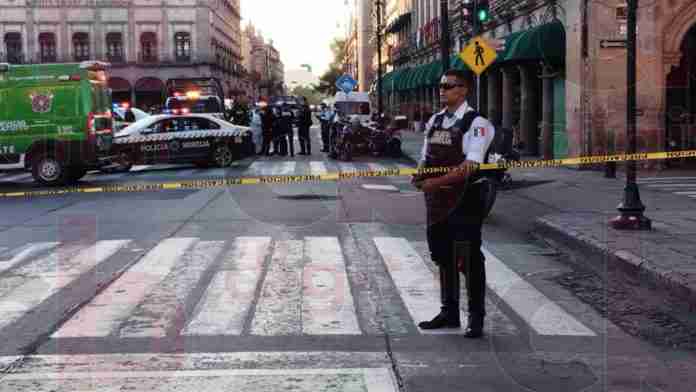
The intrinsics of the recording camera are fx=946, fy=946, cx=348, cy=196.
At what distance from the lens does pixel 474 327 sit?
6.57 m

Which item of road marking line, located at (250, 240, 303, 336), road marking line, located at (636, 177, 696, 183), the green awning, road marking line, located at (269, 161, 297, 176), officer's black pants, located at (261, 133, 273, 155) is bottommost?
road marking line, located at (250, 240, 303, 336)

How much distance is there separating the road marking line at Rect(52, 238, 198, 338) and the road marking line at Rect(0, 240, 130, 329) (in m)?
0.46

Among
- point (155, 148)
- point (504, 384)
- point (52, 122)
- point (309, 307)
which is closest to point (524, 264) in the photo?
point (309, 307)

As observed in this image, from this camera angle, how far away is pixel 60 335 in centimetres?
668

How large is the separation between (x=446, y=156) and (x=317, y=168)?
1867 cm

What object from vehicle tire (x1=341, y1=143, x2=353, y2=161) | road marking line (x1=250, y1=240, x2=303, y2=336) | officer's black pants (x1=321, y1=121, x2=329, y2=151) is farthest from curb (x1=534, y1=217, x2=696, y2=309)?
officer's black pants (x1=321, y1=121, x2=329, y2=151)

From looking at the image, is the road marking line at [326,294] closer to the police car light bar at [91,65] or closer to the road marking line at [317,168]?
the police car light bar at [91,65]

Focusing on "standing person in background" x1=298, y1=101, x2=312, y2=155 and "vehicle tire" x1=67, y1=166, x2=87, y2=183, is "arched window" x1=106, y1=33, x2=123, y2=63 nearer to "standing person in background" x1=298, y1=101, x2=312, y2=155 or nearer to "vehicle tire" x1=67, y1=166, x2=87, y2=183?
"standing person in background" x1=298, y1=101, x2=312, y2=155

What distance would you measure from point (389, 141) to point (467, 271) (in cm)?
2326

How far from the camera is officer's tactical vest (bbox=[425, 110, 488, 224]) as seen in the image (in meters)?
6.52

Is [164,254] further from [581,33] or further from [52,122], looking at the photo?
[581,33]

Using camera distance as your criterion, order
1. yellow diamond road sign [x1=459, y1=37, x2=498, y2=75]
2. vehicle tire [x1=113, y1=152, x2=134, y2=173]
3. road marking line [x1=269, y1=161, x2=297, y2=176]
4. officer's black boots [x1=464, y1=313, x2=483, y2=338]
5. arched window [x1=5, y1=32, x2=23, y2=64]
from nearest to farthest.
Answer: officer's black boots [x1=464, y1=313, x2=483, y2=338]
yellow diamond road sign [x1=459, y1=37, x2=498, y2=75]
road marking line [x1=269, y1=161, x2=297, y2=176]
vehicle tire [x1=113, y1=152, x2=134, y2=173]
arched window [x1=5, y1=32, x2=23, y2=64]

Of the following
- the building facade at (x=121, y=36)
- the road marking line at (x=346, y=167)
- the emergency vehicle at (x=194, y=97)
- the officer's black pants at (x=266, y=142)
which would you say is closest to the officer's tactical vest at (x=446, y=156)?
the road marking line at (x=346, y=167)

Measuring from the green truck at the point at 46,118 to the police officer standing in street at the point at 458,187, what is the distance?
14483mm
